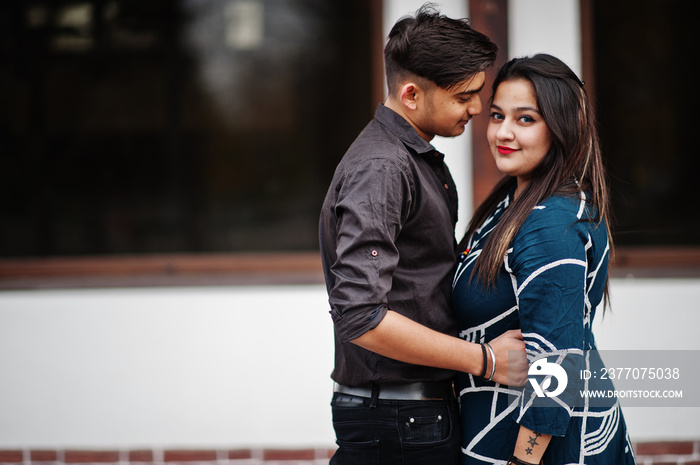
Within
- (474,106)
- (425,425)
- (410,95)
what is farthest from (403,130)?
(425,425)

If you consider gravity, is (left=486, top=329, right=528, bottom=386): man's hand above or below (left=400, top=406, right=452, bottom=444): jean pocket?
above

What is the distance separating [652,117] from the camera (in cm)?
357

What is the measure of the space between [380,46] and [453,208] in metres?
1.77

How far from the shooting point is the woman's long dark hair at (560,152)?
5.53 ft

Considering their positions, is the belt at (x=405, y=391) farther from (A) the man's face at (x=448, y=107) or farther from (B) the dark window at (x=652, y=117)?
(B) the dark window at (x=652, y=117)

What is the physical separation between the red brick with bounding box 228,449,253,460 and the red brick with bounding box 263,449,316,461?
0.08m

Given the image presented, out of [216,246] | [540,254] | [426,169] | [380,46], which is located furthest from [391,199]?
[216,246]

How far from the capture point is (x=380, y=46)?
11.1ft

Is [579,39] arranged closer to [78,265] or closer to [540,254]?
[540,254]

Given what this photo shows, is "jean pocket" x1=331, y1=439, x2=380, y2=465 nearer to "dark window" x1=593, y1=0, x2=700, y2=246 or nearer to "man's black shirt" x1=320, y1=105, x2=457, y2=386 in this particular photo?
"man's black shirt" x1=320, y1=105, x2=457, y2=386

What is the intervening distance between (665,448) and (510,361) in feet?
7.23

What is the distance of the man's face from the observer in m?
1.71

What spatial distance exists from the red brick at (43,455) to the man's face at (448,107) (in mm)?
2727

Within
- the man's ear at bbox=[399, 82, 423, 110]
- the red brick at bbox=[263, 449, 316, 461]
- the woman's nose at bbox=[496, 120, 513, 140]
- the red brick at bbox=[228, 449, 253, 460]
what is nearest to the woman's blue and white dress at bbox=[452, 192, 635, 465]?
the woman's nose at bbox=[496, 120, 513, 140]
